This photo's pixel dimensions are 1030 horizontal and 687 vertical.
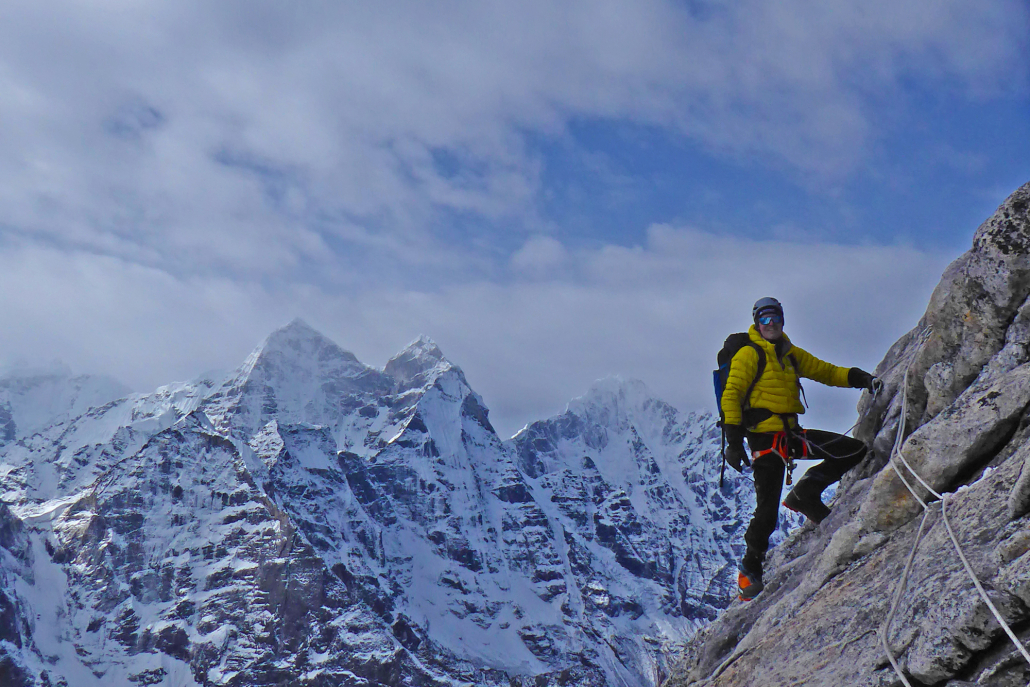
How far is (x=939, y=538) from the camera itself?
6.37 meters

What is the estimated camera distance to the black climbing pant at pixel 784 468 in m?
9.62

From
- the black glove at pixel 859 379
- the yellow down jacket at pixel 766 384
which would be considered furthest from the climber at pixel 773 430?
the black glove at pixel 859 379

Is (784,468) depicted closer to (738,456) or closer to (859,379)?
(738,456)

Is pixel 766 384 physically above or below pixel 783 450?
above

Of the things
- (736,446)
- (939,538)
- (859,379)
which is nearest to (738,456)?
(736,446)

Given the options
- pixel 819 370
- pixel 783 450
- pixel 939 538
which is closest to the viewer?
pixel 939 538

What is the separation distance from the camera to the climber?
9562mm

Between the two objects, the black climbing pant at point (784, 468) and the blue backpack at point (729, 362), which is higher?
the blue backpack at point (729, 362)

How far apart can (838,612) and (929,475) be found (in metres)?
1.48

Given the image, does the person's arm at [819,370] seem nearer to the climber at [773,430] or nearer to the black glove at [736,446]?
the climber at [773,430]

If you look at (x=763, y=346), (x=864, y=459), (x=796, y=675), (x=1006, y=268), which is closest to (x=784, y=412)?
(x=763, y=346)

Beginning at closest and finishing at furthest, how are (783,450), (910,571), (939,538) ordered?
(939,538) < (910,571) < (783,450)

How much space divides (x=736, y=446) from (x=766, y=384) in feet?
2.69

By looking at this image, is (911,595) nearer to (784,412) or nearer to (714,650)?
(784,412)
